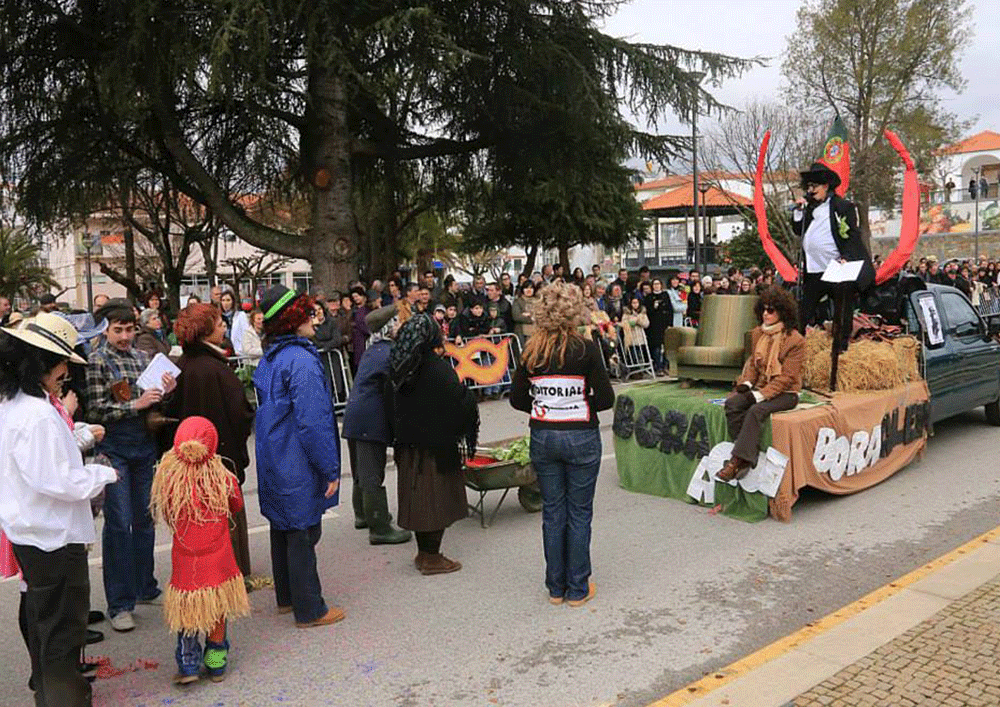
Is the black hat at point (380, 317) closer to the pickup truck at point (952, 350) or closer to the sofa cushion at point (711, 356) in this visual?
the sofa cushion at point (711, 356)

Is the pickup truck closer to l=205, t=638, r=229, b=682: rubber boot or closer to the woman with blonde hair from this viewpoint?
the woman with blonde hair

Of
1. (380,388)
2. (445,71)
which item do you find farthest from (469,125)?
(380,388)

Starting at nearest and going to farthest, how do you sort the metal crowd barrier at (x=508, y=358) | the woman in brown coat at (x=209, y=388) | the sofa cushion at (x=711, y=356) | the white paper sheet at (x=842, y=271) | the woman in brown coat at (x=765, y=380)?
the woman in brown coat at (x=209, y=388)
the woman in brown coat at (x=765, y=380)
the sofa cushion at (x=711, y=356)
the white paper sheet at (x=842, y=271)
the metal crowd barrier at (x=508, y=358)

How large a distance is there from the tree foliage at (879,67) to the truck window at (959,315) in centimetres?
2823

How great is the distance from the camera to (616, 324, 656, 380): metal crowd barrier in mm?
14977

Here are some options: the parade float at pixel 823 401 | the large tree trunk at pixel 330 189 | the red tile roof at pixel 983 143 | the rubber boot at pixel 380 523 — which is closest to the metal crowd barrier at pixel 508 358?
the large tree trunk at pixel 330 189

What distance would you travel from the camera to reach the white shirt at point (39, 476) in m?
3.32

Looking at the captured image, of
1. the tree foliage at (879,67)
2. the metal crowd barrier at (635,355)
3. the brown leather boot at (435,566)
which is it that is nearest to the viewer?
the brown leather boot at (435,566)

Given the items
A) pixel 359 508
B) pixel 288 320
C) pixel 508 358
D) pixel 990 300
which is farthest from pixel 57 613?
pixel 990 300

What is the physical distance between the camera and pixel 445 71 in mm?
13695

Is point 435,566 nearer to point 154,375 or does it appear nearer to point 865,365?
point 154,375

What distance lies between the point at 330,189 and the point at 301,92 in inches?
74.3

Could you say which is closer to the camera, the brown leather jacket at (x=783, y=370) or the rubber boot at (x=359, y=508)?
the brown leather jacket at (x=783, y=370)

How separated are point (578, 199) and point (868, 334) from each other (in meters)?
20.1
